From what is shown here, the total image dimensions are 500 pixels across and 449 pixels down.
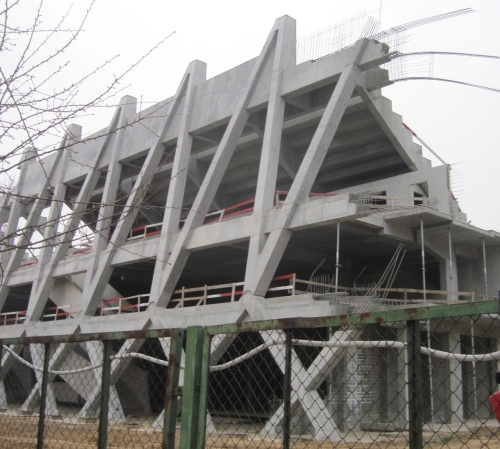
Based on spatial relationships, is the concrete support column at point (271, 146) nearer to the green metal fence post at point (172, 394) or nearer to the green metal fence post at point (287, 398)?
the green metal fence post at point (172, 394)

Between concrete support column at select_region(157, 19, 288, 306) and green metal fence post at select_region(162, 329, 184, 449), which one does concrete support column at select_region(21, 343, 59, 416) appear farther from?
green metal fence post at select_region(162, 329, 184, 449)

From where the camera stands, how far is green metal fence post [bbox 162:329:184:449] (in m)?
4.59

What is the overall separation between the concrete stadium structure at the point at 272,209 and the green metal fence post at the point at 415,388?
47.1 feet

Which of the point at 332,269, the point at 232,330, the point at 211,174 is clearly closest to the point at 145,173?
the point at 211,174

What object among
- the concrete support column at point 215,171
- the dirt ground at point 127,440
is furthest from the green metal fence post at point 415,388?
the concrete support column at point 215,171

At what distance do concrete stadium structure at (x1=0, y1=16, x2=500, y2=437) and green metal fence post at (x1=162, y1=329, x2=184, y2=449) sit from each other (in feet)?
42.8

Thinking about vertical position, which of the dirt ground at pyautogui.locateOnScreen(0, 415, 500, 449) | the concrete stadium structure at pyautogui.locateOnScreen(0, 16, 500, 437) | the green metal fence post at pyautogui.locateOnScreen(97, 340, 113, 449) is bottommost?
the dirt ground at pyautogui.locateOnScreen(0, 415, 500, 449)

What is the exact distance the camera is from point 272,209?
2228 cm

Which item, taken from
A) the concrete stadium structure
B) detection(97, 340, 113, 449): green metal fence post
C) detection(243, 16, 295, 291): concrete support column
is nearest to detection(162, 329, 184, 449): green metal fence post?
detection(97, 340, 113, 449): green metal fence post

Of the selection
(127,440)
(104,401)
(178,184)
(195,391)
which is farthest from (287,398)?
(178,184)

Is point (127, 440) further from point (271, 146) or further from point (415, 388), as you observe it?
point (415, 388)

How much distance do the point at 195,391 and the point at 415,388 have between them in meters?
1.64

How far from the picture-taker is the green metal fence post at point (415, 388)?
3.51 metres

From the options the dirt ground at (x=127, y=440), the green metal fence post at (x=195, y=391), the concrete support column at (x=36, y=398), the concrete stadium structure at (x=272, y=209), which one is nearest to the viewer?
the green metal fence post at (x=195, y=391)
